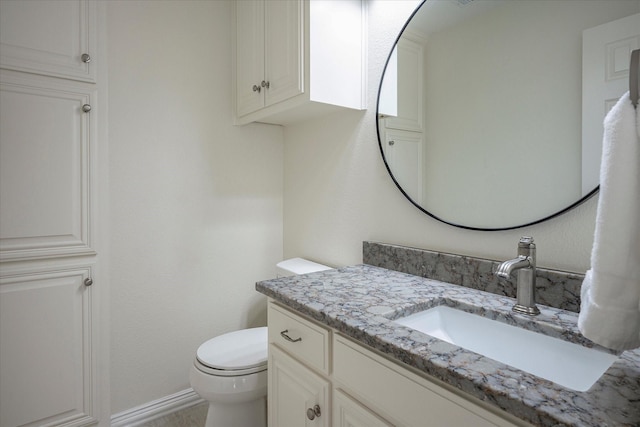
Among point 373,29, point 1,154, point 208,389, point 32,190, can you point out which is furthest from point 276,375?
point 373,29

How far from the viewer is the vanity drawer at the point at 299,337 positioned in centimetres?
99

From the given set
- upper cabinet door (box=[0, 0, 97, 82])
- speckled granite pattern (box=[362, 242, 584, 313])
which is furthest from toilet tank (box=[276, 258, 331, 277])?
upper cabinet door (box=[0, 0, 97, 82])

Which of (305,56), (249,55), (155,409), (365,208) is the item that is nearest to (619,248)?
(365,208)

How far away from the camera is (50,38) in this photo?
1.46 m

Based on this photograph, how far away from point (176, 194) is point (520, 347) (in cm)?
165

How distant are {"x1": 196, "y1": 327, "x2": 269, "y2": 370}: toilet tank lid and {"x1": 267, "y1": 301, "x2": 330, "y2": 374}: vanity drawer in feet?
1.02

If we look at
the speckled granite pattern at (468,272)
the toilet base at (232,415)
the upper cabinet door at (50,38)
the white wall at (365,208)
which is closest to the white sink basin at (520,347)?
the speckled granite pattern at (468,272)

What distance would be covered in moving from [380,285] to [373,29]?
1099 millimetres

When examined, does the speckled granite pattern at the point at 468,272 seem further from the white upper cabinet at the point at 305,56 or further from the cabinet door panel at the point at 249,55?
the cabinet door panel at the point at 249,55

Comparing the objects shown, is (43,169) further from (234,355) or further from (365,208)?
(365,208)

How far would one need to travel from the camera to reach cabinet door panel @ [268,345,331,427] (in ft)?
3.28

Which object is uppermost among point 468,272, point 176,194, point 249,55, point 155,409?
point 249,55

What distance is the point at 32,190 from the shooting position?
1.44 m

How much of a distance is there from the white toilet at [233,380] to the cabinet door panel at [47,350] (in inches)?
20.1
